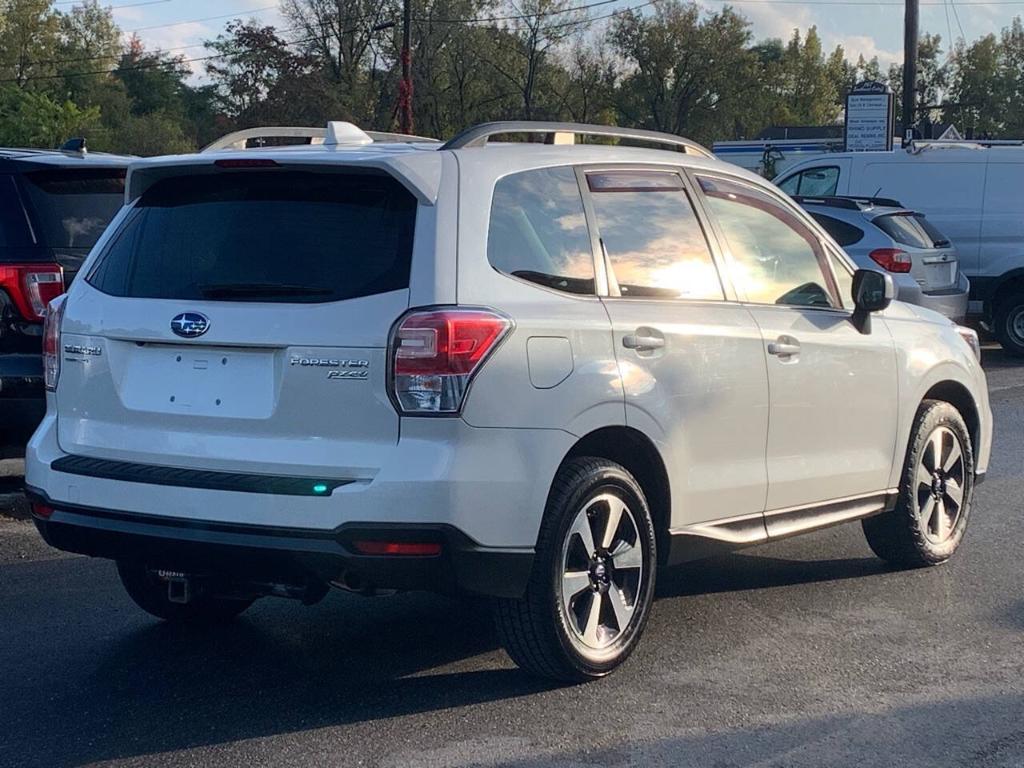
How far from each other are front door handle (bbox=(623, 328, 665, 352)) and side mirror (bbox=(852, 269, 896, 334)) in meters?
1.36

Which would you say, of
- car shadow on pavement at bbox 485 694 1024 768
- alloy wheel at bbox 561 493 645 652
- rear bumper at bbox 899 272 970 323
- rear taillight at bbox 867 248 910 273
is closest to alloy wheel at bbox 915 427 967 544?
car shadow on pavement at bbox 485 694 1024 768

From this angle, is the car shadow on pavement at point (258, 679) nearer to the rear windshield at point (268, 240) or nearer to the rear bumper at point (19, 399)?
the rear windshield at point (268, 240)

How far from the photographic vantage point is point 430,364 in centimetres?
414

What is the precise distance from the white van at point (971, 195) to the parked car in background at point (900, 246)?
62.0 inches

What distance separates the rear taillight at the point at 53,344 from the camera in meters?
4.82

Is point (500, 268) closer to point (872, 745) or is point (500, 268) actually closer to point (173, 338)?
point (173, 338)

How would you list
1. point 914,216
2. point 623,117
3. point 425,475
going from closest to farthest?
1. point 425,475
2. point 914,216
3. point 623,117

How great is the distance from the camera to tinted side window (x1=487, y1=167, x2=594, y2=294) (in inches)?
177

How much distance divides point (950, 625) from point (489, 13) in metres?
63.2

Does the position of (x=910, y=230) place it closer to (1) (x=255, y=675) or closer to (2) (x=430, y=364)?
(1) (x=255, y=675)

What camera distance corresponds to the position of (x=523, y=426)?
430cm

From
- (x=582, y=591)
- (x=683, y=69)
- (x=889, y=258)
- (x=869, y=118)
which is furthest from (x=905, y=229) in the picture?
(x=683, y=69)

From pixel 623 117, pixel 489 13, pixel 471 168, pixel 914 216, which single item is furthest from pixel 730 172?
pixel 623 117

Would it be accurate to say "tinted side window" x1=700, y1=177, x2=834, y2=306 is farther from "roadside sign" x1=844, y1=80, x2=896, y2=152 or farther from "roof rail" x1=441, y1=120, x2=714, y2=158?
"roadside sign" x1=844, y1=80, x2=896, y2=152
